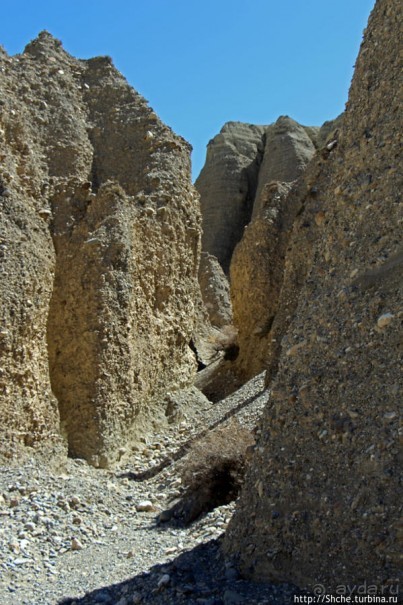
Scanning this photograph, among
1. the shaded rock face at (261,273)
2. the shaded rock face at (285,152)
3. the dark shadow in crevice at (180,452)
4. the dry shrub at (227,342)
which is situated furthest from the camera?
the shaded rock face at (285,152)

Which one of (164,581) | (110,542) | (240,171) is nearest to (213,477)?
(110,542)

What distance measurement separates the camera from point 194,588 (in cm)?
522

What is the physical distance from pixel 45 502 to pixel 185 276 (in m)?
7.33

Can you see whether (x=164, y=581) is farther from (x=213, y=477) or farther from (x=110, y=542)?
(x=213, y=477)

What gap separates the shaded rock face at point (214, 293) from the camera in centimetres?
2362

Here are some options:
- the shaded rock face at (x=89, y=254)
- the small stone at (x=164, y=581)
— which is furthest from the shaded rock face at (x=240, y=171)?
the small stone at (x=164, y=581)

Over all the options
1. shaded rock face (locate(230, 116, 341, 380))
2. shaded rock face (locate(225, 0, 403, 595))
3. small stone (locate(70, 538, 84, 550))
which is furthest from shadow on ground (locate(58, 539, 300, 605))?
shaded rock face (locate(230, 116, 341, 380))

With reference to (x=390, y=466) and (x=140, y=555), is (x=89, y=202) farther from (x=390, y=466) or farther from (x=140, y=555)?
(x=390, y=466)

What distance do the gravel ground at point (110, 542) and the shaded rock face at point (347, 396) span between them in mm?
385

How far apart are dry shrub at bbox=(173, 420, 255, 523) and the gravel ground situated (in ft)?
1.07

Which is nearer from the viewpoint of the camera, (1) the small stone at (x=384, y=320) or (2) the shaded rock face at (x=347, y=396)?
(2) the shaded rock face at (x=347, y=396)

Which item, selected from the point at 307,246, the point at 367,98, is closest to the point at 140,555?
the point at 367,98

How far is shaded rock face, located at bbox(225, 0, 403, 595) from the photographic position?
4465 mm

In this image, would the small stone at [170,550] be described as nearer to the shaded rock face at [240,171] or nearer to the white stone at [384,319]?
the white stone at [384,319]
